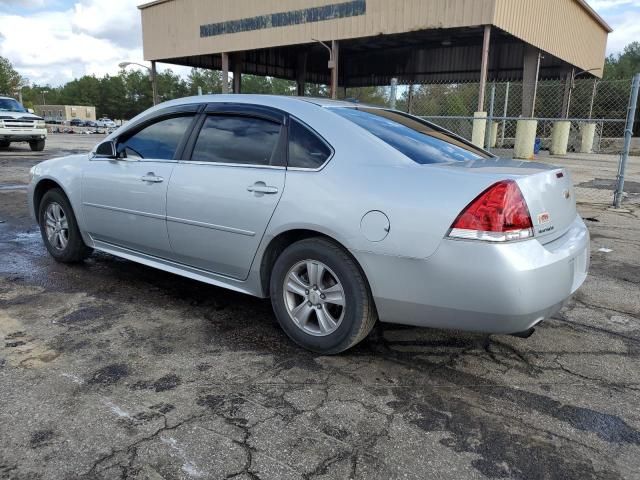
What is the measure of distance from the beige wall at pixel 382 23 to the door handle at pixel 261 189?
605 inches

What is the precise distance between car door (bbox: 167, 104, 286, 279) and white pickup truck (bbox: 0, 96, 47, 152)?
1799 centimetres

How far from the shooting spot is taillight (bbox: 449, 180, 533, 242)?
261 centimetres

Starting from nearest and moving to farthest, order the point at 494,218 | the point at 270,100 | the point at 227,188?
the point at 494,218, the point at 227,188, the point at 270,100

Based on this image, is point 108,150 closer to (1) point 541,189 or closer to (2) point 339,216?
(2) point 339,216

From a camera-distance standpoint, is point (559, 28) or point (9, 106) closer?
point (9, 106)

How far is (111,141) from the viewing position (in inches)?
174

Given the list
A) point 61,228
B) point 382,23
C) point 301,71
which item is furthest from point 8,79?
point 61,228

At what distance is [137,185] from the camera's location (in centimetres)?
410

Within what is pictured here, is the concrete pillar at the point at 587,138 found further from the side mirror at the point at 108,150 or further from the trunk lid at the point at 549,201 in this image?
the side mirror at the point at 108,150

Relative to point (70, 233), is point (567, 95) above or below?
above

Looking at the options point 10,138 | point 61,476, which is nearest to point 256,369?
point 61,476

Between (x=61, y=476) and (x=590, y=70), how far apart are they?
104ft

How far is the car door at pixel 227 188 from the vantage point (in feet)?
11.0

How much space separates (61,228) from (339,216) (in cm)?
332
